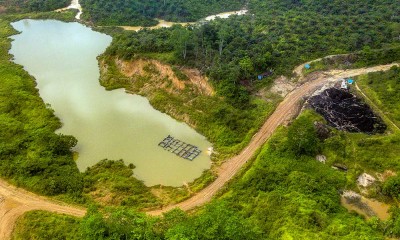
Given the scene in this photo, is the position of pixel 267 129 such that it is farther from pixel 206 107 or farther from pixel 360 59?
pixel 360 59

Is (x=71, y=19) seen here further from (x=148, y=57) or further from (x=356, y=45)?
(x=356, y=45)

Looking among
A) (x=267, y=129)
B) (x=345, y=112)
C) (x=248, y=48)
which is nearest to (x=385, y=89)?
(x=345, y=112)

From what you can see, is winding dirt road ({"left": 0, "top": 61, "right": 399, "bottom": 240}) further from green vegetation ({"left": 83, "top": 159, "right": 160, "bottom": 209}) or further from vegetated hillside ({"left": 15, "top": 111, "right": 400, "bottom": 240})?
green vegetation ({"left": 83, "top": 159, "right": 160, "bottom": 209})

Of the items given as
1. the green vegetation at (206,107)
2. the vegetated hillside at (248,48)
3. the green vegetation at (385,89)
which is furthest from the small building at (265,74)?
the green vegetation at (385,89)

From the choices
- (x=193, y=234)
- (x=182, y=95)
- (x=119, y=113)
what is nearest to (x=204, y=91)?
(x=182, y=95)

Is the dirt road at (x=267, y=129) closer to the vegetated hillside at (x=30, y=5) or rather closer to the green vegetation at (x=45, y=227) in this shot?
the green vegetation at (x=45, y=227)

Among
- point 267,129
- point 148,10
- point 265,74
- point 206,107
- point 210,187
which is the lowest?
point 210,187
